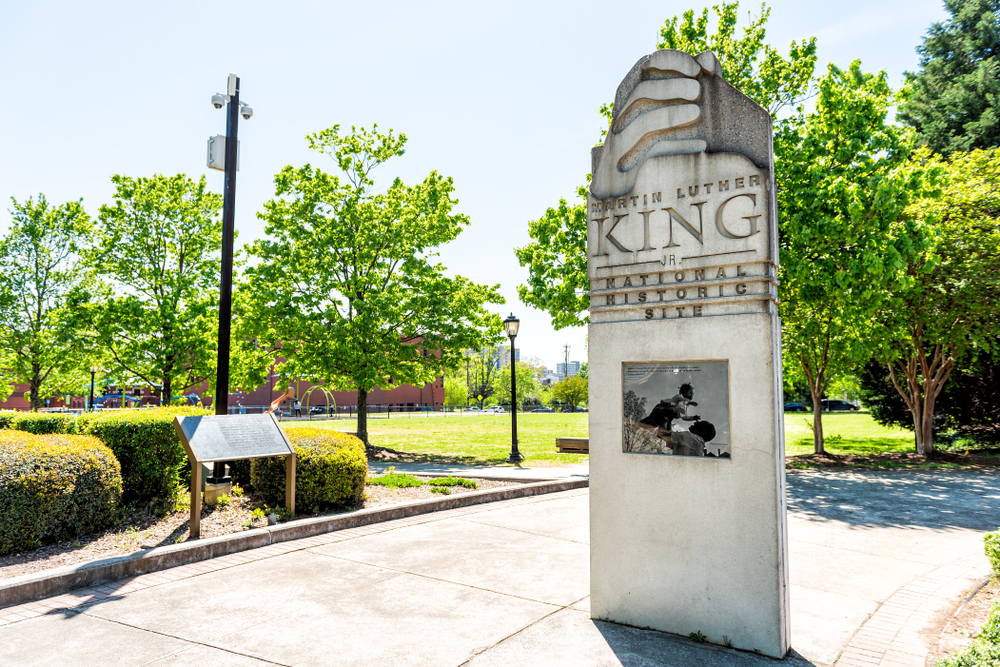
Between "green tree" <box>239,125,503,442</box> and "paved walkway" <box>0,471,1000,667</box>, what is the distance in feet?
34.9

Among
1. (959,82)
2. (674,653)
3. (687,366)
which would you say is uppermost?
(959,82)

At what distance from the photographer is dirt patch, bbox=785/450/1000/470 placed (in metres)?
16.9

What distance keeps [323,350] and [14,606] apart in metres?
13.4

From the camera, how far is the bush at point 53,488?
6188mm

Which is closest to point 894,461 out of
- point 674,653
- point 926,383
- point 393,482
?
point 926,383

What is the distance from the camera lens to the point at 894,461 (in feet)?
58.2

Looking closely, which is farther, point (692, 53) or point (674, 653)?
point (692, 53)

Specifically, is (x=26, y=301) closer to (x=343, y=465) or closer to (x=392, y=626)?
(x=343, y=465)

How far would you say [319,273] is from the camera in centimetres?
1872

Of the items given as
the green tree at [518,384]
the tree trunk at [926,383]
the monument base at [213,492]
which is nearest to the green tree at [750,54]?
the tree trunk at [926,383]

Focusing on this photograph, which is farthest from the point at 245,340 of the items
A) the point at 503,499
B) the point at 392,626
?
the point at 392,626

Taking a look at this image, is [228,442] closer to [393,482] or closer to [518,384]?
[393,482]

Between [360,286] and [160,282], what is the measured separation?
8530mm

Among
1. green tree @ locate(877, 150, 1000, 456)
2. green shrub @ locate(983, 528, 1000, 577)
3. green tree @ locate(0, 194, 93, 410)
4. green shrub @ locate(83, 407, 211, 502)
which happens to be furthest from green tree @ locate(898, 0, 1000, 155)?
green tree @ locate(0, 194, 93, 410)
